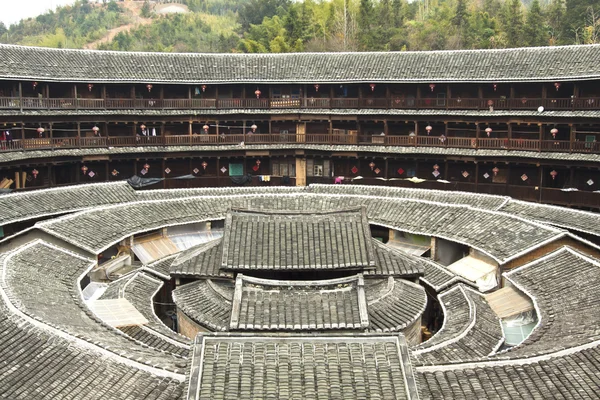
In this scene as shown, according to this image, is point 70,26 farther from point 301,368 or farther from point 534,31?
point 301,368

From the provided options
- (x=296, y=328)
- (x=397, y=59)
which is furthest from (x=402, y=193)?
(x=296, y=328)

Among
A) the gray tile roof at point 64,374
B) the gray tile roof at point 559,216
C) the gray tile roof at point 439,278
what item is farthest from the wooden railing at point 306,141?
the gray tile roof at point 64,374

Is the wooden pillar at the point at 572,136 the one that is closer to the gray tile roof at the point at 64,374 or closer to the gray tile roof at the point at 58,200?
the gray tile roof at the point at 58,200

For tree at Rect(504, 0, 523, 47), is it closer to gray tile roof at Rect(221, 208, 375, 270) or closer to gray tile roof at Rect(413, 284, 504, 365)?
gray tile roof at Rect(413, 284, 504, 365)

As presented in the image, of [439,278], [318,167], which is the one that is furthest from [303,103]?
[439,278]

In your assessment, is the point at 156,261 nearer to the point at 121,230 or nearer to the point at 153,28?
the point at 121,230
